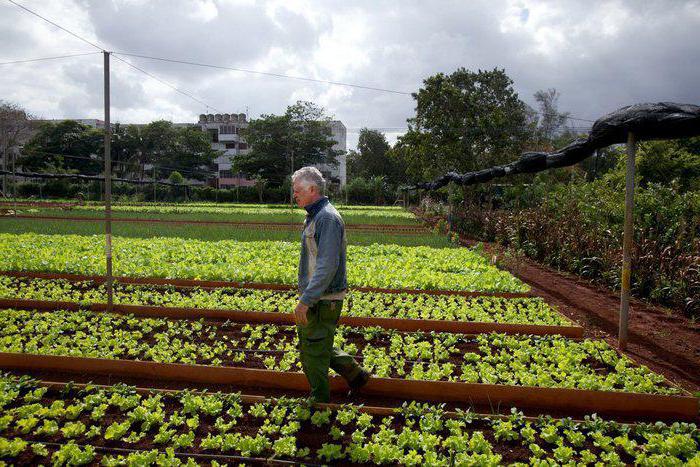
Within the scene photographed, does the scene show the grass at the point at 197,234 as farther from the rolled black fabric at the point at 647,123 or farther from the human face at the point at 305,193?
the human face at the point at 305,193

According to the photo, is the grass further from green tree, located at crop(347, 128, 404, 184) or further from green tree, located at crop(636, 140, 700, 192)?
green tree, located at crop(347, 128, 404, 184)

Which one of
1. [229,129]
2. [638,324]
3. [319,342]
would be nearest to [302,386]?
[319,342]

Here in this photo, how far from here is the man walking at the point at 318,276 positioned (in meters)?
3.50

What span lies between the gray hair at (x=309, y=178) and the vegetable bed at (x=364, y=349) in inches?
77.2

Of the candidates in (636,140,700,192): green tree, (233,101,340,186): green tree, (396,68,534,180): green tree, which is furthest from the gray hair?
(233,101,340,186): green tree

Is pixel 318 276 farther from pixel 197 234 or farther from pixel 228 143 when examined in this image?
pixel 228 143

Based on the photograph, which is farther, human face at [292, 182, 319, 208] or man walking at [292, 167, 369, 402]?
human face at [292, 182, 319, 208]

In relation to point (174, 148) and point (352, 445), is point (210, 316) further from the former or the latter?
point (174, 148)

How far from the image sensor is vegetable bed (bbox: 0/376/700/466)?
10.6ft

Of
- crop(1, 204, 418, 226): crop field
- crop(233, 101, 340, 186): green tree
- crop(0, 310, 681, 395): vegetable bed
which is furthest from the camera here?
crop(233, 101, 340, 186): green tree

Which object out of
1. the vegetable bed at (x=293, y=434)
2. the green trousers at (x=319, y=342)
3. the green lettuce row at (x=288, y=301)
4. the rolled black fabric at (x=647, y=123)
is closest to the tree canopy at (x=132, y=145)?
the green lettuce row at (x=288, y=301)

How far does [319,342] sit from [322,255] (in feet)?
2.21

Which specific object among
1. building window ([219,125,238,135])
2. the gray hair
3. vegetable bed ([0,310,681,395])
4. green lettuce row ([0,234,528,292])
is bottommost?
vegetable bed ([0,310,681,395])

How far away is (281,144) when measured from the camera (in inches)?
2007
